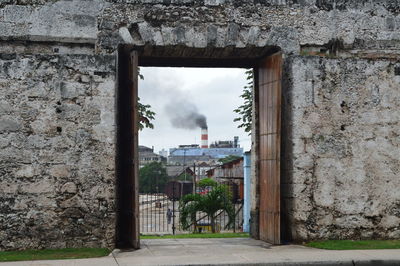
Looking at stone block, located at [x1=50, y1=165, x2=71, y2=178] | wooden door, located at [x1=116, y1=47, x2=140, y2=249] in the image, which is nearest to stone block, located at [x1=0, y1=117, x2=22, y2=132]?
stone block, located at [x1=50, y1=165, x2=71, y2=178]

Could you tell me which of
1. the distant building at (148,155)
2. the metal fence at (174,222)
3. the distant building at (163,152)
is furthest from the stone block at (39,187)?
the distant building at (163,152)

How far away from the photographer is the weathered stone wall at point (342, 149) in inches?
310

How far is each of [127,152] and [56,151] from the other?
1118mm

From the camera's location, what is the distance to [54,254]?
6.97 m

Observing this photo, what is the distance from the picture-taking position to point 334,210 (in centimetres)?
790

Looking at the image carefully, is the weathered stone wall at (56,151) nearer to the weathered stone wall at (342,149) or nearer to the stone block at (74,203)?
the stone block at (74,203)

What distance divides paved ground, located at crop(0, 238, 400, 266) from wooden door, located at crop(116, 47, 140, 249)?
424mm

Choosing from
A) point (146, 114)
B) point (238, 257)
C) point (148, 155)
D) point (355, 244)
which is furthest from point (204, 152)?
point (238, 257)

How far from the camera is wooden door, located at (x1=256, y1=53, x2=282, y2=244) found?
795cm

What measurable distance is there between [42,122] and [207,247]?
2.95m

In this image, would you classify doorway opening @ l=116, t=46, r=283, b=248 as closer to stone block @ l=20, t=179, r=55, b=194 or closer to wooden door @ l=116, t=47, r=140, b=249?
wooden door @ l=116, t=47, r=140, b=249

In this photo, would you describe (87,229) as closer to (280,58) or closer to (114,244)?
(114,244)

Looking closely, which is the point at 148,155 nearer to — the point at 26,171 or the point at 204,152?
the point at 204,152

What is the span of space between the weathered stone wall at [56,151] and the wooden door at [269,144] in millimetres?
2381
